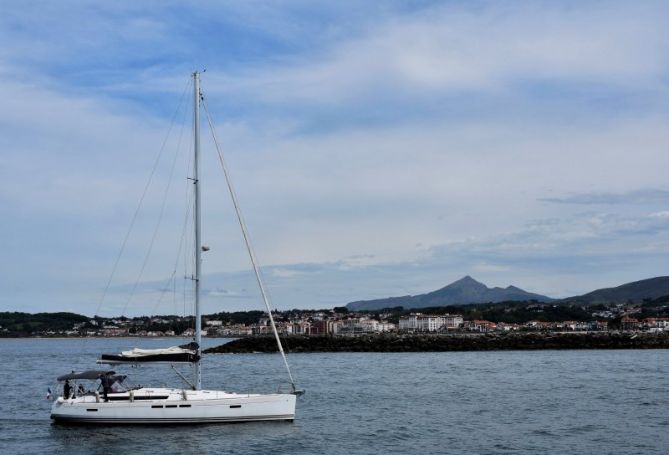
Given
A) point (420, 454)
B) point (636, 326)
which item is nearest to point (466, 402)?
point (420, 454)

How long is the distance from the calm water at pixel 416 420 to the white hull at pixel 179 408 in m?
0.41

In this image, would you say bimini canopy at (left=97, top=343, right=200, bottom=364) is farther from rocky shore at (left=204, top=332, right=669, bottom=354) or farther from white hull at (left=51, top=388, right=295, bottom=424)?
rocky shore at (left=204, top=332, right=669, bottom=354)

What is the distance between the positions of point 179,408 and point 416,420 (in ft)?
33.1

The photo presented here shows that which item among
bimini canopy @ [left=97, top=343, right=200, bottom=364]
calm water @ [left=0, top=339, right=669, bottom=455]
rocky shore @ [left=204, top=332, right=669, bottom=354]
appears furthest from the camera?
rocky shore @ [left=204, top=332, right=669, bottom=354]

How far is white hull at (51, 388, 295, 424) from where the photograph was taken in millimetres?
28656

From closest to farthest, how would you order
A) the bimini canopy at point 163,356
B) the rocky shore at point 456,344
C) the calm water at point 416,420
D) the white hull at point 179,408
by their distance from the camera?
the calm water at point 416,420, the white hull at point 179,408, the bimini canopy at point 163,356, the rocky shore at point 456,344

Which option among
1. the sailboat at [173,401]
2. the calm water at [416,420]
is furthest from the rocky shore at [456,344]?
the sailboat at [173,401]

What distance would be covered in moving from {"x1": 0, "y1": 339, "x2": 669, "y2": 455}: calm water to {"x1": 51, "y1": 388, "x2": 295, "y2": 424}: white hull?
41 centimetres

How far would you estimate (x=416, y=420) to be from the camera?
33.0 m

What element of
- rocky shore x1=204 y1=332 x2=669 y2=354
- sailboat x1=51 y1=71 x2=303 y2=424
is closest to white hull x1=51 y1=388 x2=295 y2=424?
sailboat x1=51 y1=71 x2=303 y2=424

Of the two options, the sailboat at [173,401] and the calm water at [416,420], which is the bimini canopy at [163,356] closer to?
the sailboat at [173,401]

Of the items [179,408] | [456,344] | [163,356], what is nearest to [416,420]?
[179,408]

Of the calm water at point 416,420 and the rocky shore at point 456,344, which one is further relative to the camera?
the rocky shore at point 456,344

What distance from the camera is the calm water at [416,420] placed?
26766mm
